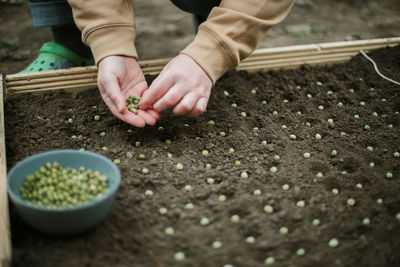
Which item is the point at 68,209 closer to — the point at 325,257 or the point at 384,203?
the point at 325,257

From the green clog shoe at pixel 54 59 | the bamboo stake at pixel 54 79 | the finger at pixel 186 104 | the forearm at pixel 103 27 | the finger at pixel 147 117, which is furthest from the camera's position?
the green clog shoe at pixel 54 59

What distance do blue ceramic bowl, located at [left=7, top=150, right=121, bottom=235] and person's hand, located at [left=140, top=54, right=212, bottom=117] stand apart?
45 centimetres

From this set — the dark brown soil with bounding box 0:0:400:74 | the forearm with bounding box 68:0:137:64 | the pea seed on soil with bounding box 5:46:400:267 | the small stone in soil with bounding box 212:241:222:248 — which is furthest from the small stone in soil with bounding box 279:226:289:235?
the dark brown soil with bounding box 0:0:400:74

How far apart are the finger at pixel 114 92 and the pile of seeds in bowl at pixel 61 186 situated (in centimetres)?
41

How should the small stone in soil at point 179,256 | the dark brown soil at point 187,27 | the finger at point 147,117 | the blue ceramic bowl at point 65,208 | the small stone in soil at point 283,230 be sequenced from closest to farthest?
the blue ceramic bowl at point 65,208
the small stone in soil at point 179,256
the small stone in soil at point 283,230
the finger at point 147,117
the dark brown soil at point 187,27

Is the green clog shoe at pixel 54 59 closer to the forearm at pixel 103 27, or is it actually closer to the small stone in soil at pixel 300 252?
the forearm at pixel 103 27

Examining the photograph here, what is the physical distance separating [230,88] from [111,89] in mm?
859

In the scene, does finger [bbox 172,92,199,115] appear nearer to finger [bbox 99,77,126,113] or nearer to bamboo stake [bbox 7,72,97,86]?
finger [bbox 99,77,126,113]

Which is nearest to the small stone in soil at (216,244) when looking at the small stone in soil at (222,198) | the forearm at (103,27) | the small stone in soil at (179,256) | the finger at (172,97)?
the small stone in soil at (179,256)

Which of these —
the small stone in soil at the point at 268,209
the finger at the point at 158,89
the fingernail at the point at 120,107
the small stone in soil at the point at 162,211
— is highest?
the finger at the point at 158,89

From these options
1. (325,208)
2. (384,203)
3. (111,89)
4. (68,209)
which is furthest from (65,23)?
(384,203)

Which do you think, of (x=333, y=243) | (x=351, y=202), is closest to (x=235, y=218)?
(x=333, y=243)

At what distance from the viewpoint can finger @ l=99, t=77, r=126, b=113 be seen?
1920mm

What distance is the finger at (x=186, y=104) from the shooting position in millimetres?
1864
